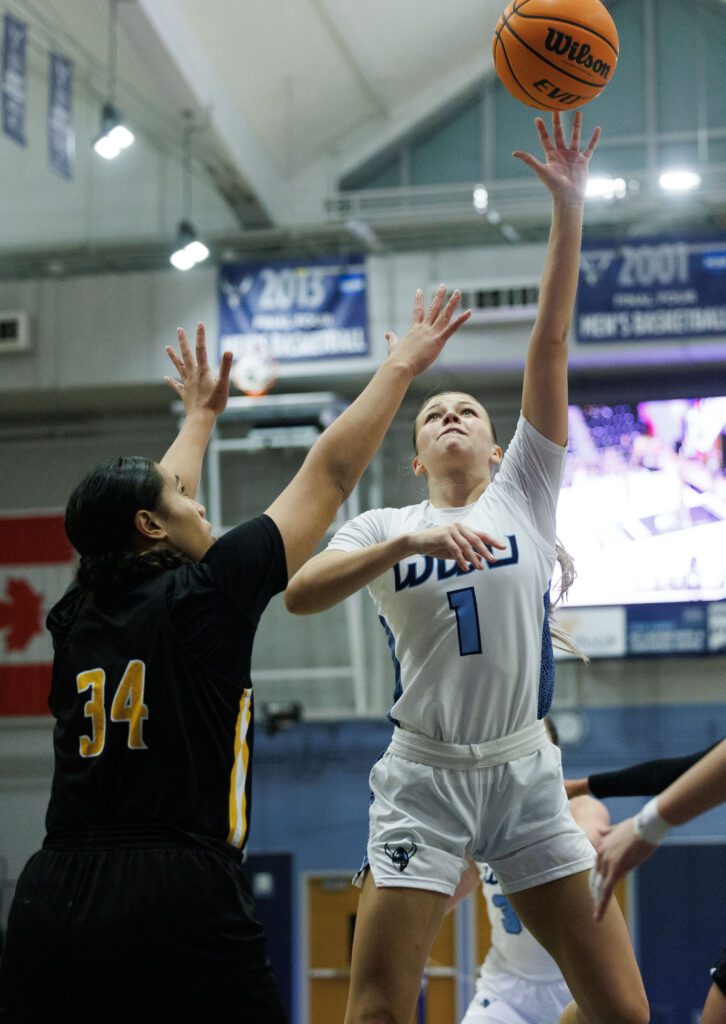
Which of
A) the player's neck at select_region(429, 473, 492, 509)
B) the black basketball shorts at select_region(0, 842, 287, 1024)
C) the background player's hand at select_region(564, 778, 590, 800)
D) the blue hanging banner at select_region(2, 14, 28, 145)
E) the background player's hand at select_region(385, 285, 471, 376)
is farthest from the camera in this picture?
the blue hanging banner at select_region(2, 14, 28, 145)

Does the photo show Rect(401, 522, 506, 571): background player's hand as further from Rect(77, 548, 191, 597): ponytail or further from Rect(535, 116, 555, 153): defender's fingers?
Rect(535, 116, 555, 153): defender's fingers

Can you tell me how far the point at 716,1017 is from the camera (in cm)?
356

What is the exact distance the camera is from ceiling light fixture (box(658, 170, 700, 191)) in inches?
499

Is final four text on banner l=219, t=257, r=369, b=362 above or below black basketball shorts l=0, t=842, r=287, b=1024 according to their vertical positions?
above

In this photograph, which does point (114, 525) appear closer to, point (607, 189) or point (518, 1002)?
point (518, 1002)

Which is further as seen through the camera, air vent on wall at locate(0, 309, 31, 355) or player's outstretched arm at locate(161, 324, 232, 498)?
air vent on wall at locate(0, 309, 31, 355)

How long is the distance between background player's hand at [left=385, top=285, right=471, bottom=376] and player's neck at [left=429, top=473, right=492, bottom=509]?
0.68m

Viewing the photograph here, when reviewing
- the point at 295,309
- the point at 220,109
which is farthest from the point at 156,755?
Answer: the point at 220,109

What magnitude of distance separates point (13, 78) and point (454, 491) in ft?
26.3

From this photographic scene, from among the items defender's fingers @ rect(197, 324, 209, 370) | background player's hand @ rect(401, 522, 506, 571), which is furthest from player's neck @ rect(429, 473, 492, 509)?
background player's hand @ rect(401, 522, 506, 571)

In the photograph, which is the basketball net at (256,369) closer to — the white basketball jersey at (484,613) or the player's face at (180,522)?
the white basketball jersey at (484,613)

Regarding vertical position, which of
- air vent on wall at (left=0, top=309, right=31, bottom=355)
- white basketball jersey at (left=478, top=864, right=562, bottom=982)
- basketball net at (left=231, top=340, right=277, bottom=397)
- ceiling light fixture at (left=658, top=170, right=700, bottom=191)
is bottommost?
white basketball jersey at (left=478, top=864, right=562, bottom=982)

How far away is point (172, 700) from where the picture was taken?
8.43ft

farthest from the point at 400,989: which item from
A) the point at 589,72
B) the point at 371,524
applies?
the point at 589,72
